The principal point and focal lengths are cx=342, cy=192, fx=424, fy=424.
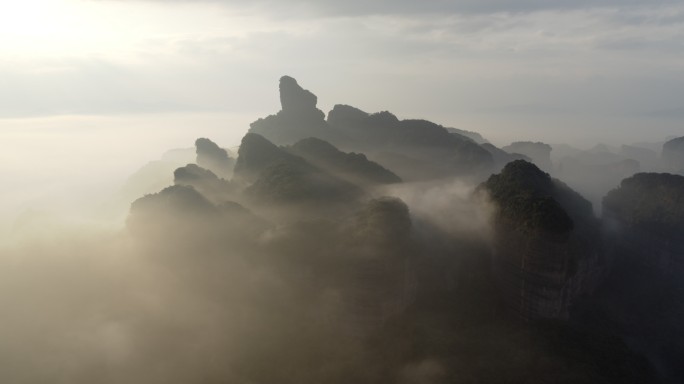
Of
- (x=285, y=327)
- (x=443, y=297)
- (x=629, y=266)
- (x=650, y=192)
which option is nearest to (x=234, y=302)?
(x=285, y=327)

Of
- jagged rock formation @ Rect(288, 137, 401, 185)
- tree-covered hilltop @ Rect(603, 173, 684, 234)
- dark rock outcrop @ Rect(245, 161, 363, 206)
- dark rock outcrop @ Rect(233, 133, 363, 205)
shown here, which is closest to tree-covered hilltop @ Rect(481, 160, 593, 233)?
tree-covered hilltop @ Rect(603, 173, 684, 234)

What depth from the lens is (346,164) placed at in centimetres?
10462

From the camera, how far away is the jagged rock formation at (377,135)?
126875 millimetres

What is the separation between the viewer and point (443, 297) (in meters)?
70.5

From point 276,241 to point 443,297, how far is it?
2929 centimetres

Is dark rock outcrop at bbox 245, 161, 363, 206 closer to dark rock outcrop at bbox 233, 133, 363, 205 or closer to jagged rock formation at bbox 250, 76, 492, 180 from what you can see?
dark rock outcrop at bbox 233, 133, 363, 205

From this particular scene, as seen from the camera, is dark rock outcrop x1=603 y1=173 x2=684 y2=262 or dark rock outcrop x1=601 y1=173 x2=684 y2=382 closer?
dark rock outcrop x1=601 y1=173 x2=684 y2=382

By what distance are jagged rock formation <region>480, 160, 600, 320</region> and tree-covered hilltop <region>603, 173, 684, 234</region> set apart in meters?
21.0

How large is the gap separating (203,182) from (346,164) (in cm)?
3485

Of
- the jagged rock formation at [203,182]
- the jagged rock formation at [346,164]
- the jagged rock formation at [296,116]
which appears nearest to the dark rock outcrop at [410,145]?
the jagged rock formation at [296,116]

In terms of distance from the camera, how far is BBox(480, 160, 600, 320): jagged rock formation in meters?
60.6

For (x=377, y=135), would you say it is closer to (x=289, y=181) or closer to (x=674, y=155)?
(x=289, y=181)

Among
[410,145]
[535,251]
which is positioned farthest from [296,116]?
[535,251]

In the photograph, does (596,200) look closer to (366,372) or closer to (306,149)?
(306,149)
